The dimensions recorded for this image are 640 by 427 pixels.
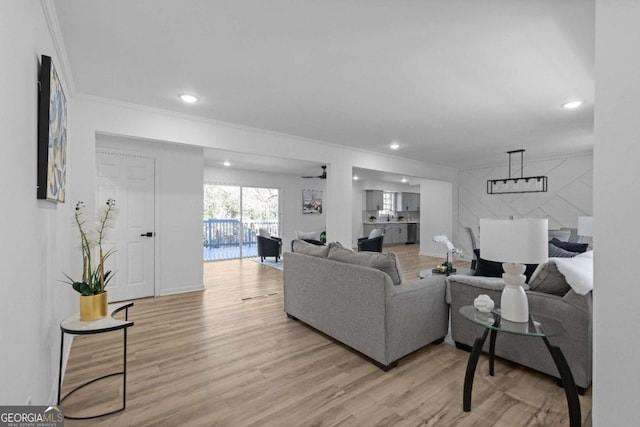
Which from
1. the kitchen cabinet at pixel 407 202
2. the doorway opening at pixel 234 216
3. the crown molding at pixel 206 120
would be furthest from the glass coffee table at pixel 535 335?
the kitchen cabinet at pixel 407 202

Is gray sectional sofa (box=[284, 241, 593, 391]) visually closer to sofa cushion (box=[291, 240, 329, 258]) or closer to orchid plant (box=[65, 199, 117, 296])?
sofa cushion (box=[291, 240, 329, 258])

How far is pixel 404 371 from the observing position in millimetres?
2283

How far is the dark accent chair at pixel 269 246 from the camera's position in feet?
22.9

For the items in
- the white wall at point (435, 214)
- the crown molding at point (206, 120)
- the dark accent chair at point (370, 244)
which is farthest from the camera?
the white wall at point (435, 214)

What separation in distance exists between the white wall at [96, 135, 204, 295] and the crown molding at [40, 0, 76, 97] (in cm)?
146

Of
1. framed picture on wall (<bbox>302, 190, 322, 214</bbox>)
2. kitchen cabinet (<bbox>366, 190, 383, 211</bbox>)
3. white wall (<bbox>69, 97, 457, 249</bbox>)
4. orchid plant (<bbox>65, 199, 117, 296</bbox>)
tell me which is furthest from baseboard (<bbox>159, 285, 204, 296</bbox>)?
kitchen cabinet (<bbox>366, 190, 383, 211</bbox>)

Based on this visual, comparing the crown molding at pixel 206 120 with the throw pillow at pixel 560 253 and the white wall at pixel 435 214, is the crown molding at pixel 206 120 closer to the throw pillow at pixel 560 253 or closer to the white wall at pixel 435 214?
the white wall at pixel 435 214

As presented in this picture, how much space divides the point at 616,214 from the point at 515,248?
2.45 feet

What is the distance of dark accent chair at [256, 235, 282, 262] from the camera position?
697 centimetres

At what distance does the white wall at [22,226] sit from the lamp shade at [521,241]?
7.47 ft

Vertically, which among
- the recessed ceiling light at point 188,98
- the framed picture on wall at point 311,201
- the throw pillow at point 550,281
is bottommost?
the throw pillow at point 550,281

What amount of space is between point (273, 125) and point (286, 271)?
6.58 feet

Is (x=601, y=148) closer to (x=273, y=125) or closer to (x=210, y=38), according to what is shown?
(x=210, y=38)

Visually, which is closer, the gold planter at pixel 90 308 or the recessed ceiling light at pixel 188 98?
the gold planter at pixel 90 308
